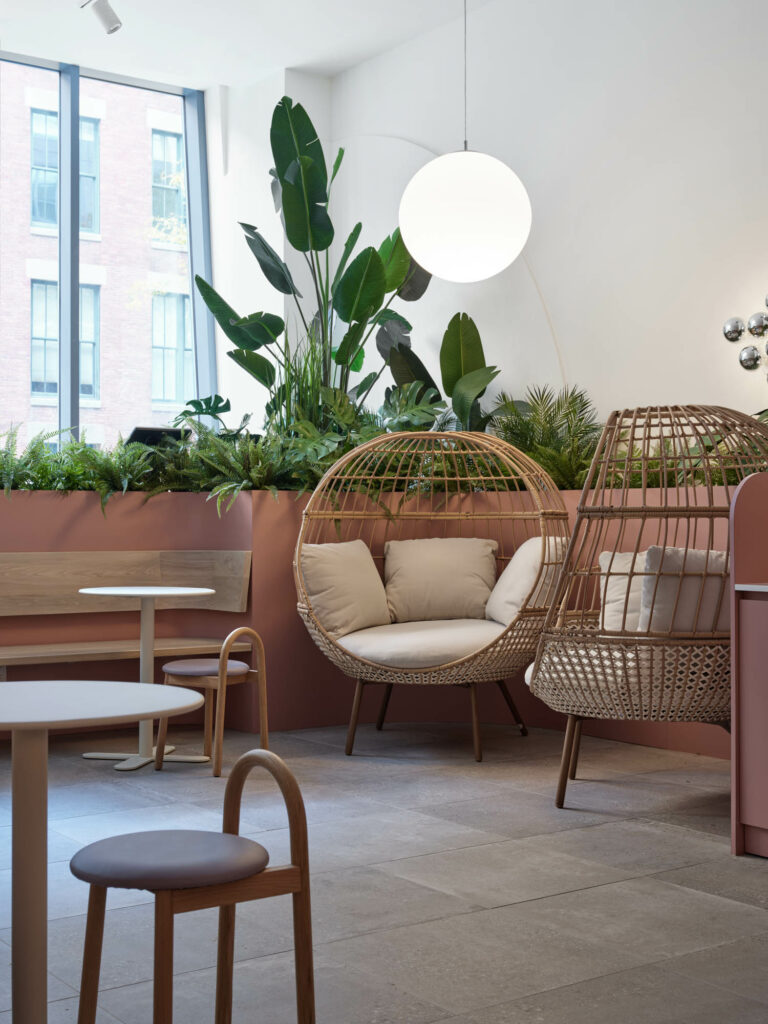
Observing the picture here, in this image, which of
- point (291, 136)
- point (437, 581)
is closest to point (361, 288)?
point (291, 136)

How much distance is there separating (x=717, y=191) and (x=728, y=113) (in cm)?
35

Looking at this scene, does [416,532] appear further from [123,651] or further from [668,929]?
[668,929]

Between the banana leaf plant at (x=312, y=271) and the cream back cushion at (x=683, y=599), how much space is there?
2.76 metres

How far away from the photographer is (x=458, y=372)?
6.27m

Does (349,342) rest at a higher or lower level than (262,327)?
lower

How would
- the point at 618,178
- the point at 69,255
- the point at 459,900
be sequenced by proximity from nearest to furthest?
the point at 459,900 < the point at 618,178 < the point at 69,255

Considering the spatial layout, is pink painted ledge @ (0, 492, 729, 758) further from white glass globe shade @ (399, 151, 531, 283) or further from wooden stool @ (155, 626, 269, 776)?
white glass globe shade @ (399, 151, 531, 283)

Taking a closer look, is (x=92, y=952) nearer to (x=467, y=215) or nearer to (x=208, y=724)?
(x=208, y=724)

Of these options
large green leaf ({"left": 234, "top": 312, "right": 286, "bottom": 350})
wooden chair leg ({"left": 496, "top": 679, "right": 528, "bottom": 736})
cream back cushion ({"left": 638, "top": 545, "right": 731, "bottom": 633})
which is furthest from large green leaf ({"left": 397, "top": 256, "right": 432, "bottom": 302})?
cream back cushion ({"left": 638, "top": 545, "right": 731, "bottom": 633})

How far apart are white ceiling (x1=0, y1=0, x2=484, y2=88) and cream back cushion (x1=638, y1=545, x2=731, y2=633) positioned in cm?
436

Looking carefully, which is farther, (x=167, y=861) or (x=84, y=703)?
(x=84, y=703)

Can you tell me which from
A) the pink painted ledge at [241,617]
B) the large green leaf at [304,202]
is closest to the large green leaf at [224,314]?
the large green leaf at [304,202]

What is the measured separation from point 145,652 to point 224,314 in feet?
9.15

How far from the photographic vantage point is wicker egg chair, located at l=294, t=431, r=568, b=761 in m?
4.50
